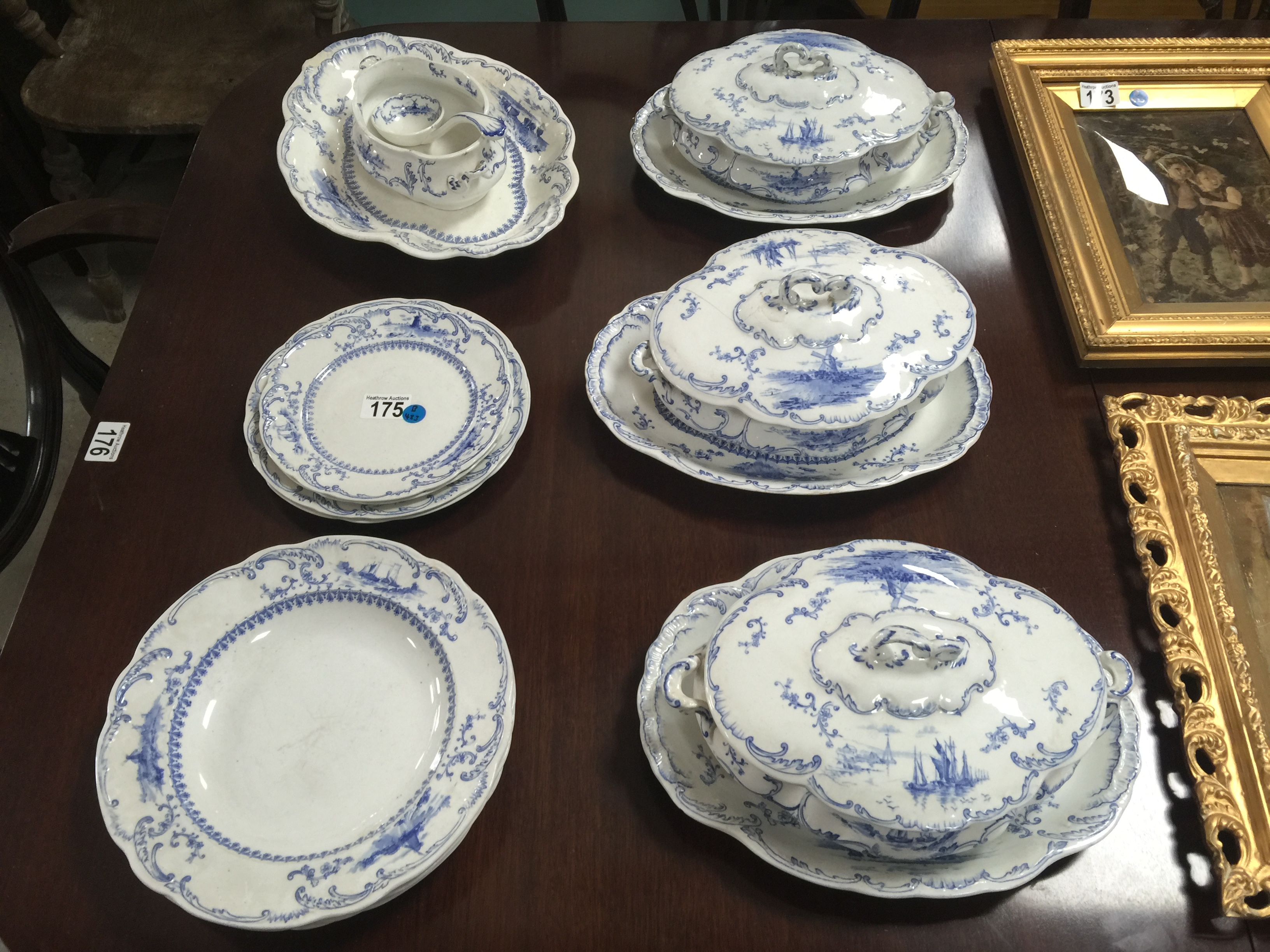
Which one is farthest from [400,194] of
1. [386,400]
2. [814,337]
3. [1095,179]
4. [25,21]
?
[25,21]

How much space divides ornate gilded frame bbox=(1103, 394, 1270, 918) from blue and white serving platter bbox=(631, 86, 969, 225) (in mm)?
317

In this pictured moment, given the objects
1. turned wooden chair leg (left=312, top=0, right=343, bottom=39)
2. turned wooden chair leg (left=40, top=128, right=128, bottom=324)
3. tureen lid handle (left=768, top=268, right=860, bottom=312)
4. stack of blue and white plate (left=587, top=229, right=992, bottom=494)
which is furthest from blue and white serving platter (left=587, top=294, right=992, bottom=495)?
turned wooden chair leg (left=40, top=128, right=128, bottom=324)

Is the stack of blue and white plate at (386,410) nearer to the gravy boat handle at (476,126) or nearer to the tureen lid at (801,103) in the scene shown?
the gravy boat handle at (476,126)

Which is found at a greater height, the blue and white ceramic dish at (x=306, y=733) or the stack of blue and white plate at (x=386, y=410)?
the stack of blue and white plate at (x=386, y=410)

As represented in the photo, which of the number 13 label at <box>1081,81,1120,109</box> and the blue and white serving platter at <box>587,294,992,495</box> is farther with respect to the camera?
the number 13 label at <box>1081,81,1120,109</box>

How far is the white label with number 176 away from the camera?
0.82m

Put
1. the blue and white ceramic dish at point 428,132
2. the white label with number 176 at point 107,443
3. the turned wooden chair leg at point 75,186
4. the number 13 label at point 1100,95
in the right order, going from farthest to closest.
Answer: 1. the turned wooden chair leg at point 75,186
2. the number 13 label at point 1100,95
3. the blue and white ceramic dish at point 428,132
4. the white label with number 176 at point 107,443

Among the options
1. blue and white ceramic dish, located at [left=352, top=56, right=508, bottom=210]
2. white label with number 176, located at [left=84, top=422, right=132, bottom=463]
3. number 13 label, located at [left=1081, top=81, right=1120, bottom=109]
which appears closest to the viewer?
white label with number 176, located at [left=84, top=422, right=132, bottom=463]

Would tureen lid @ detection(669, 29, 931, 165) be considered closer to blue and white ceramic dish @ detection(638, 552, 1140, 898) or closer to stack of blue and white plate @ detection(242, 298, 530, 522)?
stack of blue and white plate @ detection(242, 298, 530, 522)

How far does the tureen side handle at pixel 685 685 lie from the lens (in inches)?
22.9

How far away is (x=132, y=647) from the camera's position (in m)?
0.71

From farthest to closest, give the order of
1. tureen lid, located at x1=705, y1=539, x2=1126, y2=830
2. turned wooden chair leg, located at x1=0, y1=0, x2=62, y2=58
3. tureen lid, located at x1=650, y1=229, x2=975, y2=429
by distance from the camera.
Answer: turned wooden chair leg, located at x1=0, y1=0, x2=62, y2=58
tureen lid, located at x1=650, y1=229, x2=975, y2=429
tureen lid, located at x1=705, y1=539, x2=1126, y2=830

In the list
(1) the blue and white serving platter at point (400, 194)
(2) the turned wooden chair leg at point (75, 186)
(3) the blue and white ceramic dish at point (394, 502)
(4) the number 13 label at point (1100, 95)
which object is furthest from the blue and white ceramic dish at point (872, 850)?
(2) the turned wooden chair leg at point (75, 186)

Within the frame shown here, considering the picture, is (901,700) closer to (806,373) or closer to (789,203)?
(806,373)
